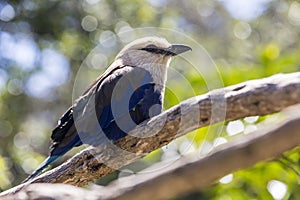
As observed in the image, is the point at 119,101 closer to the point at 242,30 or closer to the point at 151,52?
the point at 151,52

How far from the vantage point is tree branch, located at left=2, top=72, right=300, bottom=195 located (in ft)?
4.73

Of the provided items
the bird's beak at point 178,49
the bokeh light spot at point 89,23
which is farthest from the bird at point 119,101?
the bokeh light spot at point 89,23

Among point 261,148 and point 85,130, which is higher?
point 85,130

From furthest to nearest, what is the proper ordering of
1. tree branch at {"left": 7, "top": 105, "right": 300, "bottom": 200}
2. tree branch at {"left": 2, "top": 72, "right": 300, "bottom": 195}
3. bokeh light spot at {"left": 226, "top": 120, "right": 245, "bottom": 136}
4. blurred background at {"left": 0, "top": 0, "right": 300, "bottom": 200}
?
1. blurred background at {"left": 0, "top": 0, "right": 300, "bottom": 200}
2. bokeh light spot at {"left": 226, "top": 120, "right": 245, "bottom": 136}
3. tree branch at {"left": 2, "top": 72, "right": 300, "bottom": 195}
4. tree branch at {"left": 7, "top": 105, "right": 300, "bottom": 200}

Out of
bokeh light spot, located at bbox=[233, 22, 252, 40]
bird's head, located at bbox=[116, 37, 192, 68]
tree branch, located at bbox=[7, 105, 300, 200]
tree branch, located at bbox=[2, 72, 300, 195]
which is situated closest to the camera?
tree branch, located at bbox=[7, 105, 300, 200]

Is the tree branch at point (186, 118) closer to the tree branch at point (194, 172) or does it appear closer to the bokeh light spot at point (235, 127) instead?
the bokeh light spot at point (235, 127)

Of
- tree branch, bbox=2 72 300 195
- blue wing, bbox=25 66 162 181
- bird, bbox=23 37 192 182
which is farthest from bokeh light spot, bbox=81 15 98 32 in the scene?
tree branch, bbox=2 72 300 195

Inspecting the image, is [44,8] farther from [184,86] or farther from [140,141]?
[140,141]

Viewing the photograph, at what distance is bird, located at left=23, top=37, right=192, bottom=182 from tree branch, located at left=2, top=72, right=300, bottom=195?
167mm

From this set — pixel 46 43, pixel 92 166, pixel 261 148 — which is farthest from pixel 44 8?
pixel 261 148

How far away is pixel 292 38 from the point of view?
6.25 metres

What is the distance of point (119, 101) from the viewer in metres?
2.49

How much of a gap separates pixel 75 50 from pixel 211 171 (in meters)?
4.96

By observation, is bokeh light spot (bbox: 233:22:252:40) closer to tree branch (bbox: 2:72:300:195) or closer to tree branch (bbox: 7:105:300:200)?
tree branch (bbox: 2:72:300:195)
